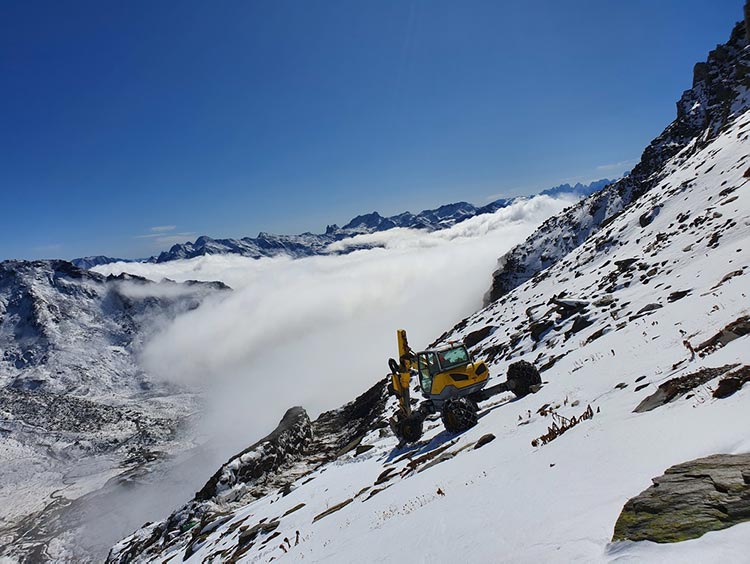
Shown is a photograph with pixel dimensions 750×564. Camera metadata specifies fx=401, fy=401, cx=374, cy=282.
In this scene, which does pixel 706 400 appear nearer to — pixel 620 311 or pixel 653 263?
pixel 620 311

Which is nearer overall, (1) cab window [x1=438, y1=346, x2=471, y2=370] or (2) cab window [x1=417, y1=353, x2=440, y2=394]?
(1) cab window [x1=438, y1=346, x2=471, y2=370]

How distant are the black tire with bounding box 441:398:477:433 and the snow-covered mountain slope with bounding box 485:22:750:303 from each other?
194 feet

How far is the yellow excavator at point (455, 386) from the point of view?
602 inches

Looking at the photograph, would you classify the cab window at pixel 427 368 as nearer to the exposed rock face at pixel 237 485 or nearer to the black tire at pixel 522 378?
the black tire at pixel 522 378

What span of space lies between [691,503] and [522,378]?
12.9m

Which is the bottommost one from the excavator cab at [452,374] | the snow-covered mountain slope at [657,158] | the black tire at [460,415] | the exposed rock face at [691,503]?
the exposed rock face at [691,503]

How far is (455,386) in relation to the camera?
55.2 ft

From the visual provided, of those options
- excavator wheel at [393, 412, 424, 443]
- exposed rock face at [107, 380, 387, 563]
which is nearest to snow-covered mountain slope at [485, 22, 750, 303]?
exposed rock face at [107, 380, 387, 563]

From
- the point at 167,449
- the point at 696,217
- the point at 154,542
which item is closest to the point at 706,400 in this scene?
the point at 696,217

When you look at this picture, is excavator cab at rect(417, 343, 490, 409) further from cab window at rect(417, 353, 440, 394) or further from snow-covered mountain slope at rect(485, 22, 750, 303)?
snow-covered mountain slope at rect(485, 22, 750, 303)

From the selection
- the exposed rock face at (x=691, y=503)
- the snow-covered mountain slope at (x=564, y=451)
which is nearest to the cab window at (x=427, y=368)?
the snow-covered mountain slope at (x=564, y=451)

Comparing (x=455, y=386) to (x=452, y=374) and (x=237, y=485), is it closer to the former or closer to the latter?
(x=452, y=374)

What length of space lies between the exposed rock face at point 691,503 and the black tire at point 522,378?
1217 cm

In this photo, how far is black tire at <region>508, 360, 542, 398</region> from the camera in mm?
16250
